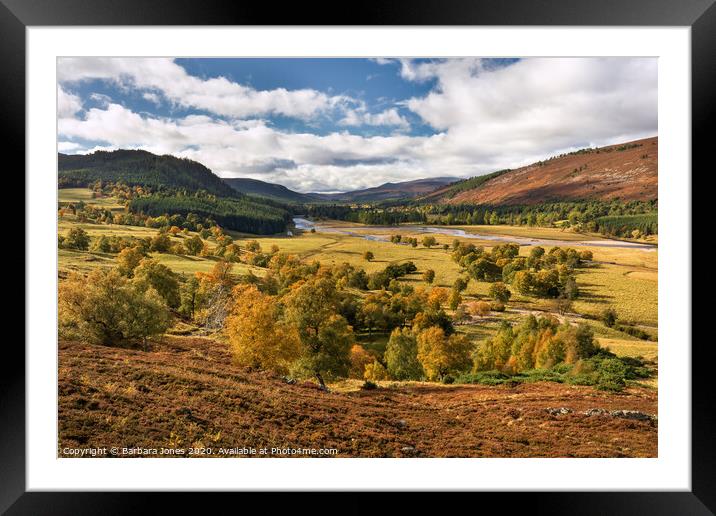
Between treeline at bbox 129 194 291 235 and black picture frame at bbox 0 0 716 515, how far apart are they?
5.36 feet

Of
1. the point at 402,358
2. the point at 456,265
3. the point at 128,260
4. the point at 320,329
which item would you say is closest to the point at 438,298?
the point at 456,265

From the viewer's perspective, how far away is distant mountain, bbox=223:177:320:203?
16.1 ft

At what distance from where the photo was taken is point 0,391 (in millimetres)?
3260

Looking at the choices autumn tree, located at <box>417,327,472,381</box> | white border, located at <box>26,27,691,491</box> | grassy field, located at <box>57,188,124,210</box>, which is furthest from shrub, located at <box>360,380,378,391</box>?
grassy field, located at <box>57,188,124,210</box>

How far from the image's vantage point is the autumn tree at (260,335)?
14.8ft

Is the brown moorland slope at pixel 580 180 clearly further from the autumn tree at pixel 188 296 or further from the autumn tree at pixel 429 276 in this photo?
the autumn tree at pixel 188 296

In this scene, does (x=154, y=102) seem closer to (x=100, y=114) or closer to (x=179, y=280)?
(x=100, y=114)

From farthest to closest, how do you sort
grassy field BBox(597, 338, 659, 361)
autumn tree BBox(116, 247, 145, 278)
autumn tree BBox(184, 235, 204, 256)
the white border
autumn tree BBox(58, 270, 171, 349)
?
1. autumn tree BBox(184, 235, 204, 256)
2. autumn tree BBox(116, 247, 145, 278)
3. autumn tree BBox(58, 270, 171, 349)
4. grassy field BBox(597, 338, 659, 361)
5. the white border

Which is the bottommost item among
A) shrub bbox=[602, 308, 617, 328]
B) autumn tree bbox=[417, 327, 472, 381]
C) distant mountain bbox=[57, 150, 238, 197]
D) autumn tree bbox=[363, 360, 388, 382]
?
autumn tree bbox=[363, 360, 388, 382]

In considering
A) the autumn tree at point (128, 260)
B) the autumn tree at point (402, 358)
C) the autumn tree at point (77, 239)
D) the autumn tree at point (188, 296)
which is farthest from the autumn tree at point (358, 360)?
the autumn tree at point (77, 239)

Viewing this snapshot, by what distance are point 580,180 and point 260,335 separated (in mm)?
4966

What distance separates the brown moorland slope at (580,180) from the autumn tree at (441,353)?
2.00m

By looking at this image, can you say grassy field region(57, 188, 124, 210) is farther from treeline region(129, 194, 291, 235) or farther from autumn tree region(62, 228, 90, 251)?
autumn tree region(62, 228, 90, 251)
